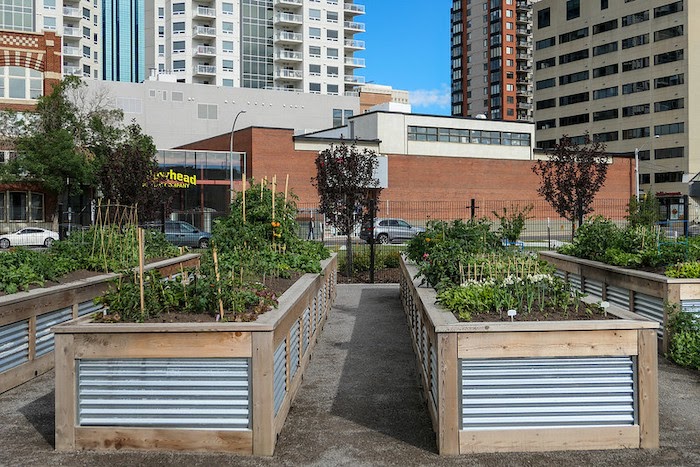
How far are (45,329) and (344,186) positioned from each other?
38.4 ft

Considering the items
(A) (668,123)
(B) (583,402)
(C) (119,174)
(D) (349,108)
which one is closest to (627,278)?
(B) (583,402)

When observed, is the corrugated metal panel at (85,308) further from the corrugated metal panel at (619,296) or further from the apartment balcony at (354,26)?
the apartment balcony at (354,26)

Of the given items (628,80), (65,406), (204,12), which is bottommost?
(65,406)

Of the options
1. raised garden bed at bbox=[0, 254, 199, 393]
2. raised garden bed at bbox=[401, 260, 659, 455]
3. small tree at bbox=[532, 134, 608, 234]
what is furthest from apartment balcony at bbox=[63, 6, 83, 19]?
raised garden bed at bbox=[401, 260, 659, 455]

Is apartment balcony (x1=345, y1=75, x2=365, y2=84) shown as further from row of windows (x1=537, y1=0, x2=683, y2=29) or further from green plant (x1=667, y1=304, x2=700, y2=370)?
green plant (x1=667, y1=304, x2=700, y2=370)

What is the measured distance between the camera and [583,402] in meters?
5.63

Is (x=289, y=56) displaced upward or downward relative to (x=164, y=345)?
upward

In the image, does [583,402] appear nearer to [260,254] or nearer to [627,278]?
[627,278]

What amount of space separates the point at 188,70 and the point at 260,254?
80.4 meters

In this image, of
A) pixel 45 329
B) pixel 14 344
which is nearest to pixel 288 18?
pixel 45 329

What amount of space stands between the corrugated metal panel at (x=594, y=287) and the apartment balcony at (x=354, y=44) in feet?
285

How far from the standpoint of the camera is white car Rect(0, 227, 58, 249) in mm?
39031

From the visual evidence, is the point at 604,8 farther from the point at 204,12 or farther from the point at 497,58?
the point at 204,12

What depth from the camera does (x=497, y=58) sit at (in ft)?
393
